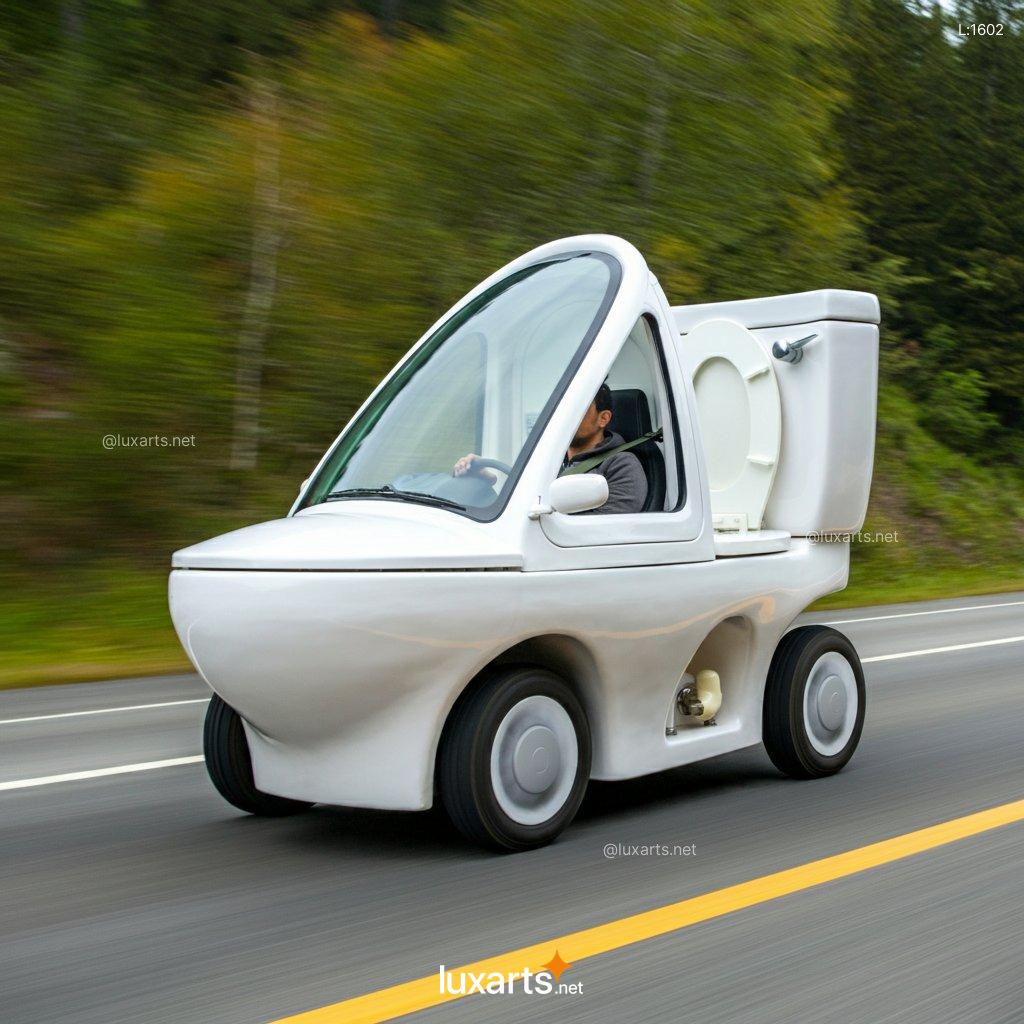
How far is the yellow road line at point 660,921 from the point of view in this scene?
3250 mm

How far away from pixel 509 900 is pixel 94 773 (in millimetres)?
2685

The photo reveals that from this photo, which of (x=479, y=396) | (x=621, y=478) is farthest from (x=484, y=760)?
(x=479, y=396)

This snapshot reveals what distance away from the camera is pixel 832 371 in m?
5.93

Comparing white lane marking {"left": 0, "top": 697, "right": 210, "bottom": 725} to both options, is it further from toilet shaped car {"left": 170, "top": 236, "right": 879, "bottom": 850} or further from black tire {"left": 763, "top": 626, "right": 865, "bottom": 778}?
black tire {"left": 763, "top": 626, "right": 865, "bottom": 778}

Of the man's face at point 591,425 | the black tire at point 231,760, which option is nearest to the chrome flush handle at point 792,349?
the man's face at point 591,425

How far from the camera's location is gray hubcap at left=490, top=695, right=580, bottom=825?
4.50m

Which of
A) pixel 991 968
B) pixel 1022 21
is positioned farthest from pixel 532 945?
pixel 1022 21

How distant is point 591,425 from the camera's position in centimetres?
500

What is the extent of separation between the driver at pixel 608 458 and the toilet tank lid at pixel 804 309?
1178mm

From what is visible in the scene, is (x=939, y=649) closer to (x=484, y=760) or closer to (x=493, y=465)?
(x=493, y=465)

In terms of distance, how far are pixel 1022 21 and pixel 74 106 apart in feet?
85.6

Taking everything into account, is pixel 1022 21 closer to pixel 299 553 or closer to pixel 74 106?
pixel 74 106

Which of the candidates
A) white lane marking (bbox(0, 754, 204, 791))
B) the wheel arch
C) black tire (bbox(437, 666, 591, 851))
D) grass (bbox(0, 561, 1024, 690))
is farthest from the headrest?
grass (bbox(0, 561, 1024, 690))

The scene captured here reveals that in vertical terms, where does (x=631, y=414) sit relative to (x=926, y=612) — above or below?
above
